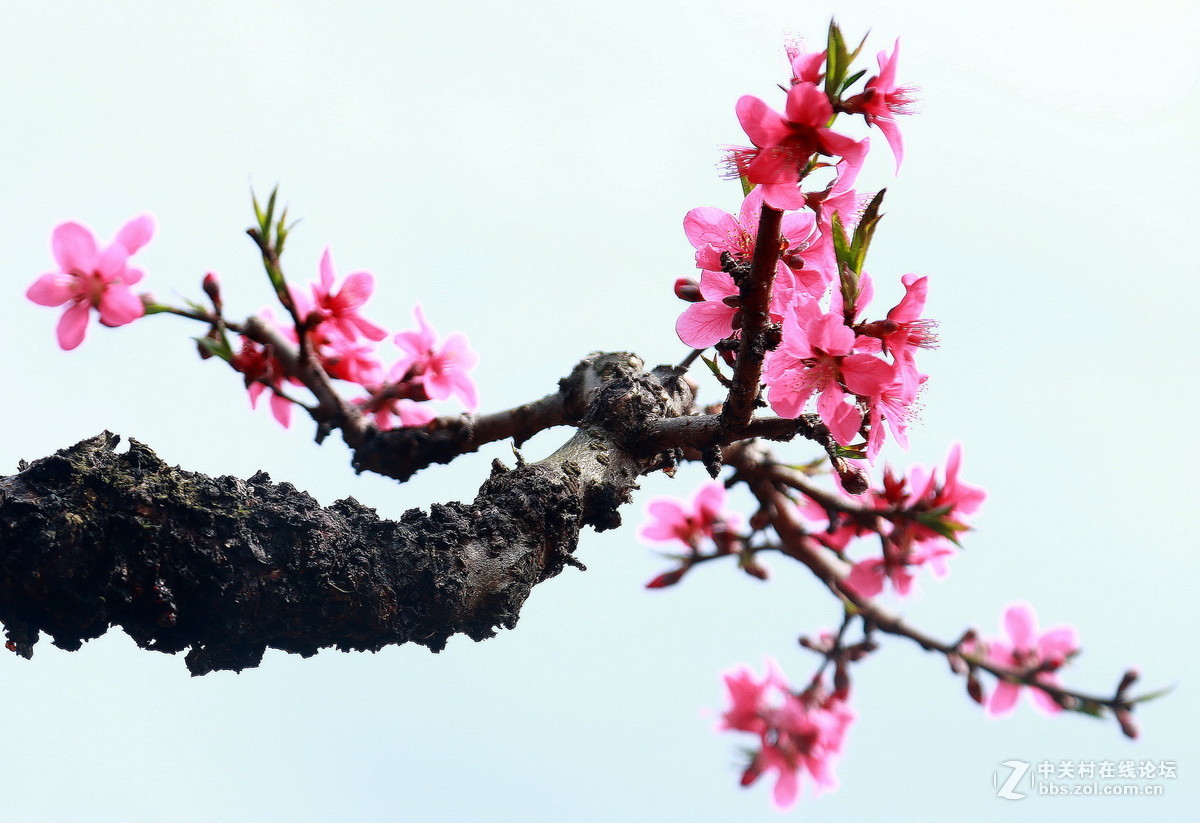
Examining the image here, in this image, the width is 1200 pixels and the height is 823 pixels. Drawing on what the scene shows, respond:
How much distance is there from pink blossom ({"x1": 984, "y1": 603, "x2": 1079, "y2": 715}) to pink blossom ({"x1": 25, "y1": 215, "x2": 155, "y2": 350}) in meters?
1.66

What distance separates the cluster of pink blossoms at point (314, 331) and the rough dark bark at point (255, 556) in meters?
0.33

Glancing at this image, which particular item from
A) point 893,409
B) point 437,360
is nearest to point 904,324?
point 893,409

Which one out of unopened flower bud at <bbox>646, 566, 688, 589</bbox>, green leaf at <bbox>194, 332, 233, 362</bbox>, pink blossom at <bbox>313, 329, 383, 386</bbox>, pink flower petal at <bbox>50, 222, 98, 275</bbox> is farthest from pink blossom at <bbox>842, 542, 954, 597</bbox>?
pink flower petal at <bbox>50, 222, 98, 275</bbox>

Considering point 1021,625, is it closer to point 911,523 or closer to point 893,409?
point 911,523

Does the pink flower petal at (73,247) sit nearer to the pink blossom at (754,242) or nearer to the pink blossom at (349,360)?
the pink blossom at (349,360)

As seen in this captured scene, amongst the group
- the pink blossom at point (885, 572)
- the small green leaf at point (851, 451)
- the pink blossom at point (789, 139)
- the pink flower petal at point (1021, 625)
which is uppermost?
the pink blossom at point (789, 139)

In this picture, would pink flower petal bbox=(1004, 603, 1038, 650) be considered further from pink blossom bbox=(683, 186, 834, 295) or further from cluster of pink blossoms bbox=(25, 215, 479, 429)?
cluster of pink blossoms bbox=(25, 215, 479, 429)

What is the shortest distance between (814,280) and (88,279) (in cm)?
138

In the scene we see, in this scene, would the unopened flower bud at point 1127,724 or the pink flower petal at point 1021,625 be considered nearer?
the unopened flower bud at point 1127,724

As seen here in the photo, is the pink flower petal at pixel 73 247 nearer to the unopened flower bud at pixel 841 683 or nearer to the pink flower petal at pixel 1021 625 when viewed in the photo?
the unopened flower bud at pixel 841 683

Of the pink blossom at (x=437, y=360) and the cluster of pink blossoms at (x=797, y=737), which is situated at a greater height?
the pink blossom at (x=437, y=360)

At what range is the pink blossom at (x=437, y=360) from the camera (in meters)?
1.71

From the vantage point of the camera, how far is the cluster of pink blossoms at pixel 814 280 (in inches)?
58.7

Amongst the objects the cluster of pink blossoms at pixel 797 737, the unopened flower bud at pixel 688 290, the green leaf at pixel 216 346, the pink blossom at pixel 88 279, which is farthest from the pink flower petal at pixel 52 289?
the cluster of pink blossoms at pixel 797 737
